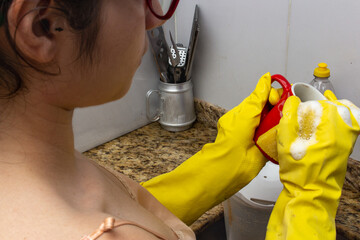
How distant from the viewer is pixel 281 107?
2.85ft

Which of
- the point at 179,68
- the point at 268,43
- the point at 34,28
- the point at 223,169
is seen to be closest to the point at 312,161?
the point at 223,169

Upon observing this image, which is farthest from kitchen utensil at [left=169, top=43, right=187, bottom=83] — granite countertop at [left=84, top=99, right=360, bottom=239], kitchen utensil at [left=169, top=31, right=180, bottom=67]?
granite countertop at [left=84, top=99, right=360, bottom=239]

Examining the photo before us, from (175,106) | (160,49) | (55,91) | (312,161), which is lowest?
(175,106)

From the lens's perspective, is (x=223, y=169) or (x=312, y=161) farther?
(x=223, y=169)

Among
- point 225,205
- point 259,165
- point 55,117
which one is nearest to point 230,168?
point 259,165

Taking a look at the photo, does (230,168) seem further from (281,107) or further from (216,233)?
(216,233)

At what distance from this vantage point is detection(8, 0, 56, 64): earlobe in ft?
1.27

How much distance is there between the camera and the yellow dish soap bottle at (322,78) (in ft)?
3.13

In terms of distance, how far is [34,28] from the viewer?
0.40 metres

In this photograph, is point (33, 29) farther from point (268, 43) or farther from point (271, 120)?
point (268, 43)

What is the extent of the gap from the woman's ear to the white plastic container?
0.72m

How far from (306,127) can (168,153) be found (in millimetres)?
615

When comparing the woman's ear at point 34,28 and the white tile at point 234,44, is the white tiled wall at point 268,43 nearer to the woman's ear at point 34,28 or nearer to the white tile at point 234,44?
the white tile at point 234,44

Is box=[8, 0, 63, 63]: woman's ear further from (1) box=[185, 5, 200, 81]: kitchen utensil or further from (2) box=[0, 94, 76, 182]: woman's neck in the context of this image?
(1) box=[185, 5, 200, 81]: kitchen utensil
